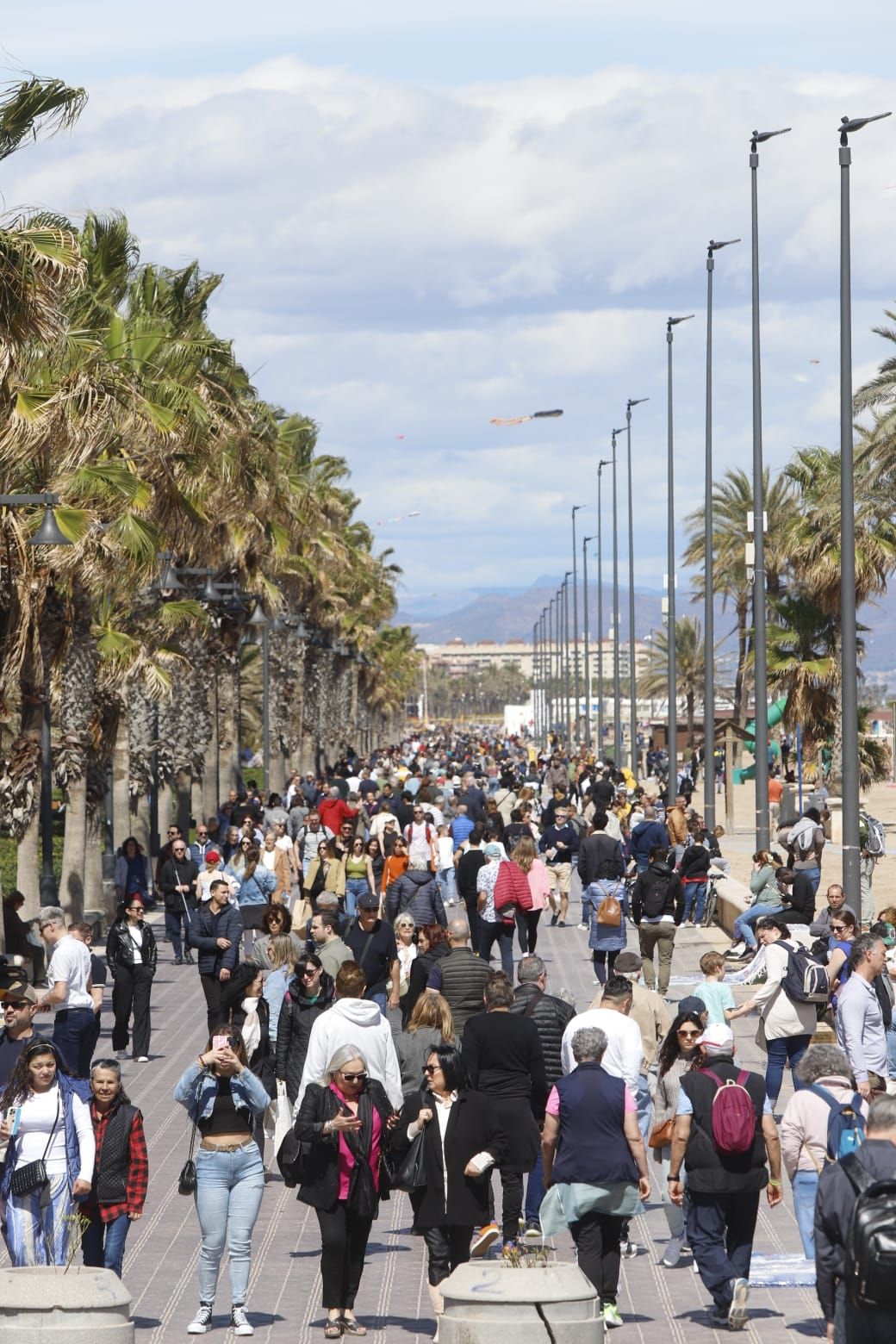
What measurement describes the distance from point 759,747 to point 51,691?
1085 centimetres

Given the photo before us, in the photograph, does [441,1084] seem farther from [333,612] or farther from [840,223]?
[333,612]

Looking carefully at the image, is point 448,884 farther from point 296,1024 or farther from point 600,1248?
point 600,1248

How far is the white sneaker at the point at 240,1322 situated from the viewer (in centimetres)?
973

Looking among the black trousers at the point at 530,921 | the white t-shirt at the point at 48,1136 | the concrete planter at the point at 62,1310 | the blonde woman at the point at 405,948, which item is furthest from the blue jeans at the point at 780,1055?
the concrete planter at the point at 62,1310

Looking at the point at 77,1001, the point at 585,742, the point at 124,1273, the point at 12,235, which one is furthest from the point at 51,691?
the point at 585,742

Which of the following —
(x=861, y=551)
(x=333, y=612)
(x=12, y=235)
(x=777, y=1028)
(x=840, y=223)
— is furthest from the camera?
(x=333, y=612)

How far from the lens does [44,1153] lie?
9.60 meters

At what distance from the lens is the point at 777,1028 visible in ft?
47.0

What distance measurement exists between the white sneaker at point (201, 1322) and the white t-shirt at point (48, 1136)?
2.85 feet

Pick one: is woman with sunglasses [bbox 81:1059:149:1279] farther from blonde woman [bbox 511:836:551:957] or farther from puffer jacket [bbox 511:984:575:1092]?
blonde woman [bbox 511:836:551:957]

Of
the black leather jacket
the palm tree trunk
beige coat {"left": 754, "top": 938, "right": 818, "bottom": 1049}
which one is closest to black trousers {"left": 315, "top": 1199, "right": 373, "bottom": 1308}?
beige coat {"left": 754, "top": 938, "right": 818, "bottom": 1049}

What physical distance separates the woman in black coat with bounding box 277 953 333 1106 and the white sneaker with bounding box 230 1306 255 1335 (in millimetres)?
2516

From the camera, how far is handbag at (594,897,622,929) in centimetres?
2073

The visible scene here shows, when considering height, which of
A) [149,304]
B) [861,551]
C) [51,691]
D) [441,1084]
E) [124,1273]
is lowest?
[124,1273]
